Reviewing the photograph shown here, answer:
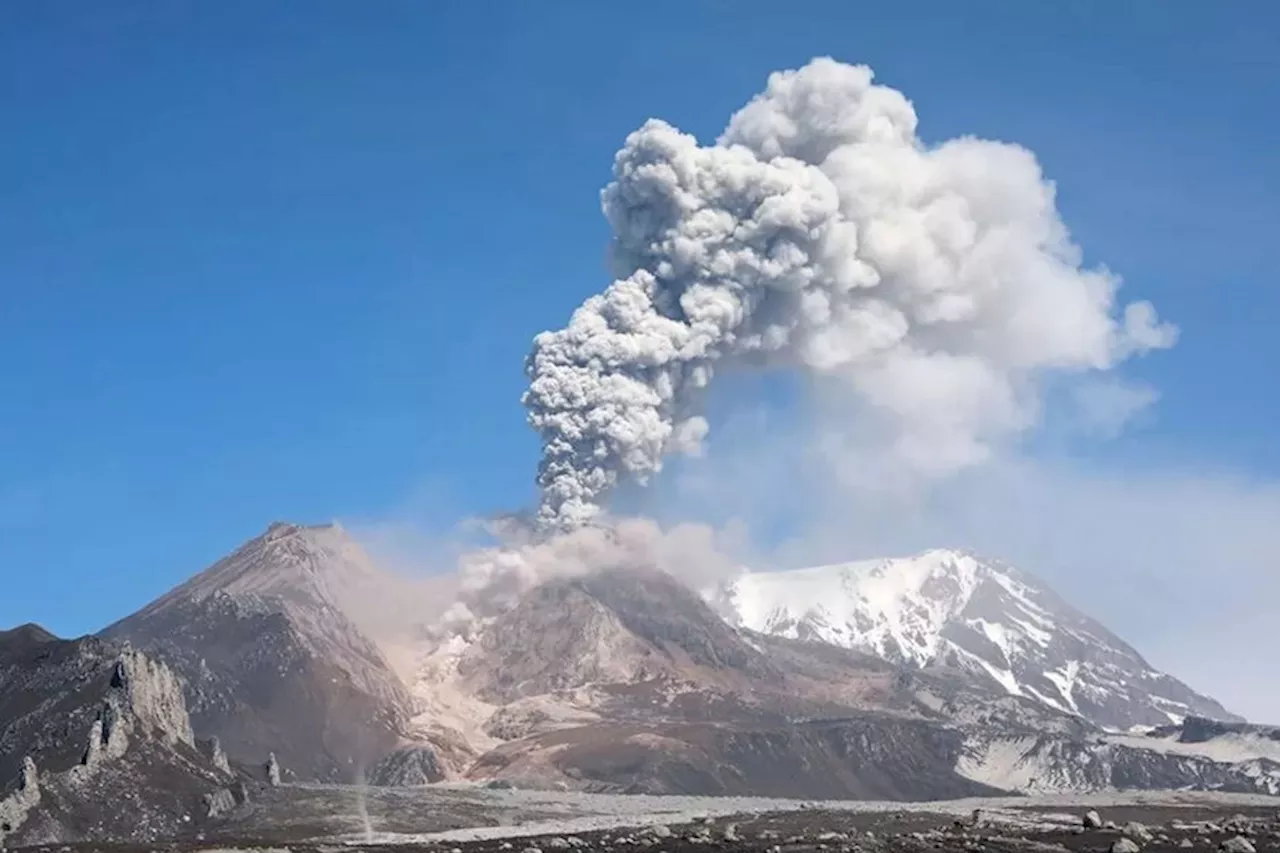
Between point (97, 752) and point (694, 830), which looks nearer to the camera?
point (694, 830)

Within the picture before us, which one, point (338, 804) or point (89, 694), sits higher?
point (89, 694)

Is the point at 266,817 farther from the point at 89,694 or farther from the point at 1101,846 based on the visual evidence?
the point at 1101,846

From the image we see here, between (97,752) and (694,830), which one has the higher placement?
(97,752)

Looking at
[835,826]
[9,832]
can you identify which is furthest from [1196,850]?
[9,832]

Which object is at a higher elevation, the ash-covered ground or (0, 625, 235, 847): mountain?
(0, 625, 235, 847): mountain

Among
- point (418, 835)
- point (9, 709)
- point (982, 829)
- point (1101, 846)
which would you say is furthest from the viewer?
point (9, 709)
